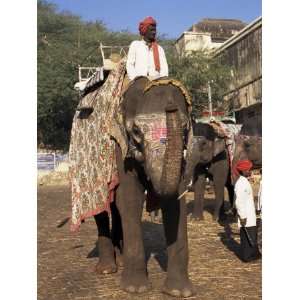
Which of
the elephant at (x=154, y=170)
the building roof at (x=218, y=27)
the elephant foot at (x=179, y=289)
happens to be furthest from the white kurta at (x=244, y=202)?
the building roof at (x=218, y=27)

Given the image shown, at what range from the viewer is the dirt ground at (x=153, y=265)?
207 inches

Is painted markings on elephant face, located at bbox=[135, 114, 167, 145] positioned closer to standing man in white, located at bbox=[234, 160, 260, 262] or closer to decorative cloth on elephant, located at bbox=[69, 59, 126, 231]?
decorative cloth on elephant, located at bbox=[69, 59, 126, 231]

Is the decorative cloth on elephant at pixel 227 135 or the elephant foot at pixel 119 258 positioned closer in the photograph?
the elephant foot at pixel 119 258

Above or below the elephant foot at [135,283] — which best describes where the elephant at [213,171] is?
above

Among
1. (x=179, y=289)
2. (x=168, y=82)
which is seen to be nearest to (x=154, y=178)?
(x=168, y=82)

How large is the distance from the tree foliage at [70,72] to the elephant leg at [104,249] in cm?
1583

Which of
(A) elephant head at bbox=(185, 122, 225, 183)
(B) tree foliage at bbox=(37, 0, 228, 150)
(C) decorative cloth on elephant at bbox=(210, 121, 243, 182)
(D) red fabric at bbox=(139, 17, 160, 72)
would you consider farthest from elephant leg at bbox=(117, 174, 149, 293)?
(B) tree foliage at bbox=(37, 0, 228, 150)

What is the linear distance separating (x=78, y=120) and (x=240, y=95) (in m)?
17.4

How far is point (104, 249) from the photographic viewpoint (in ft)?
21.3

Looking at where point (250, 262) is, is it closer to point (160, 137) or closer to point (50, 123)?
point (160, 137)

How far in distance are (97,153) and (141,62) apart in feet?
3.54

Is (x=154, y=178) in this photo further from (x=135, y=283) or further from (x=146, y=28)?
(x=146, y=28)

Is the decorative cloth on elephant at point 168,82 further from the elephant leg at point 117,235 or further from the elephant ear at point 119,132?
the elephant leg at point 117,235

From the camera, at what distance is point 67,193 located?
18.1 m
